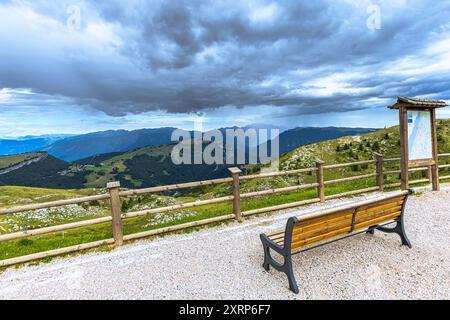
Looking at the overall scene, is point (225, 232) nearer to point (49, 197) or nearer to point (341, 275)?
point (341, 275)

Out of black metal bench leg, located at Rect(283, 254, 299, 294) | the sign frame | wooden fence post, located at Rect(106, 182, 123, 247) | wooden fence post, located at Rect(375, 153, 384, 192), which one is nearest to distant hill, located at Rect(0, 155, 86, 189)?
wooden fence post, located at Rect(106, 182, 123, 247)

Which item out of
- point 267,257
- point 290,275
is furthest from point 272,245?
point 290,275

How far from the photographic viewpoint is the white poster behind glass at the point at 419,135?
9.42 metres

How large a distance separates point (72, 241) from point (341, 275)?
680 centimetres

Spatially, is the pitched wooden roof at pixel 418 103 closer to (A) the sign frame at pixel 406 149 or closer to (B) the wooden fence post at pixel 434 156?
(A) the sign frame at pixel 406 149

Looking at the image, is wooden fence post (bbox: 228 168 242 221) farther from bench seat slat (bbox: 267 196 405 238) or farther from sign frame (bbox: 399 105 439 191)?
sign frame (bbox: 399 105 439 191)

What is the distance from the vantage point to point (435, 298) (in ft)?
12.6

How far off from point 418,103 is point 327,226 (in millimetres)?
7621

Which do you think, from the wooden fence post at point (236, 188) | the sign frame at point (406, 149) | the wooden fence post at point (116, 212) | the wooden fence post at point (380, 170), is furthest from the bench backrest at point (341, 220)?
the wooden fence post at point (380, 170)

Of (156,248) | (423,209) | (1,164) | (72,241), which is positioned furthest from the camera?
(1,164)

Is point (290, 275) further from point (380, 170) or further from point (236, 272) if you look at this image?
point (380, 170)
